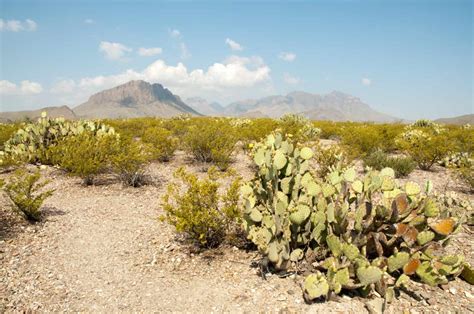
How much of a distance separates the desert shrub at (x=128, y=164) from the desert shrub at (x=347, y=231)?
16.5ft

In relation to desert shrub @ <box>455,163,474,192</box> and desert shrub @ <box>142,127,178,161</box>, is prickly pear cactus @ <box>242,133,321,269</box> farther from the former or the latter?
desert shrub @ <box>142,127,178,161</box>

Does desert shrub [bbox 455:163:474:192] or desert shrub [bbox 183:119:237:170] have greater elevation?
desert shrub [bbox 183:119:237:170]

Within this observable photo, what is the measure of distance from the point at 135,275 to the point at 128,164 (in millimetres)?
4646

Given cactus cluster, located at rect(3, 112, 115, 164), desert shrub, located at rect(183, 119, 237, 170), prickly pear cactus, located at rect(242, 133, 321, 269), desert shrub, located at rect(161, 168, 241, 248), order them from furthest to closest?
cactus cluster, located at rect(3, 112, 115, 164), desert shrub, located at rect(183, 119, 237, 170), desert shrub, located at rect(161, 168, 241, 248), prickly pear cactus, located at rect(242, 133, 321, 269)

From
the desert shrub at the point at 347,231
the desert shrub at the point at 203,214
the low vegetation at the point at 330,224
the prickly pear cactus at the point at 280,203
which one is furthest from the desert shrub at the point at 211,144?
the desert shrub at the point at 347,231

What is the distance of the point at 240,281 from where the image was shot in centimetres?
449

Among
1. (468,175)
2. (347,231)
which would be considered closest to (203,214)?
(347,231)

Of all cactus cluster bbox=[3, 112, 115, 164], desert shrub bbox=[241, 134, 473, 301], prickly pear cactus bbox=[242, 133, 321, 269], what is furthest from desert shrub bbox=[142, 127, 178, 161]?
desert shrub bbox=[241, 134, 473, 301]

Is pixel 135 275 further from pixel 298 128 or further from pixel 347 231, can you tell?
pixel 298 128

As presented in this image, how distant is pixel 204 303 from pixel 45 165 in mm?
9183

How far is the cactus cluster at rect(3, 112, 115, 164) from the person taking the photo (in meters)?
11.0

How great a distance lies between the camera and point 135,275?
4.80 meters

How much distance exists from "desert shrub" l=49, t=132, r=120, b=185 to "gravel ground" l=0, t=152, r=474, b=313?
Result: 182 centimetres

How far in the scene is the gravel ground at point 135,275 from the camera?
4004 millimetres
